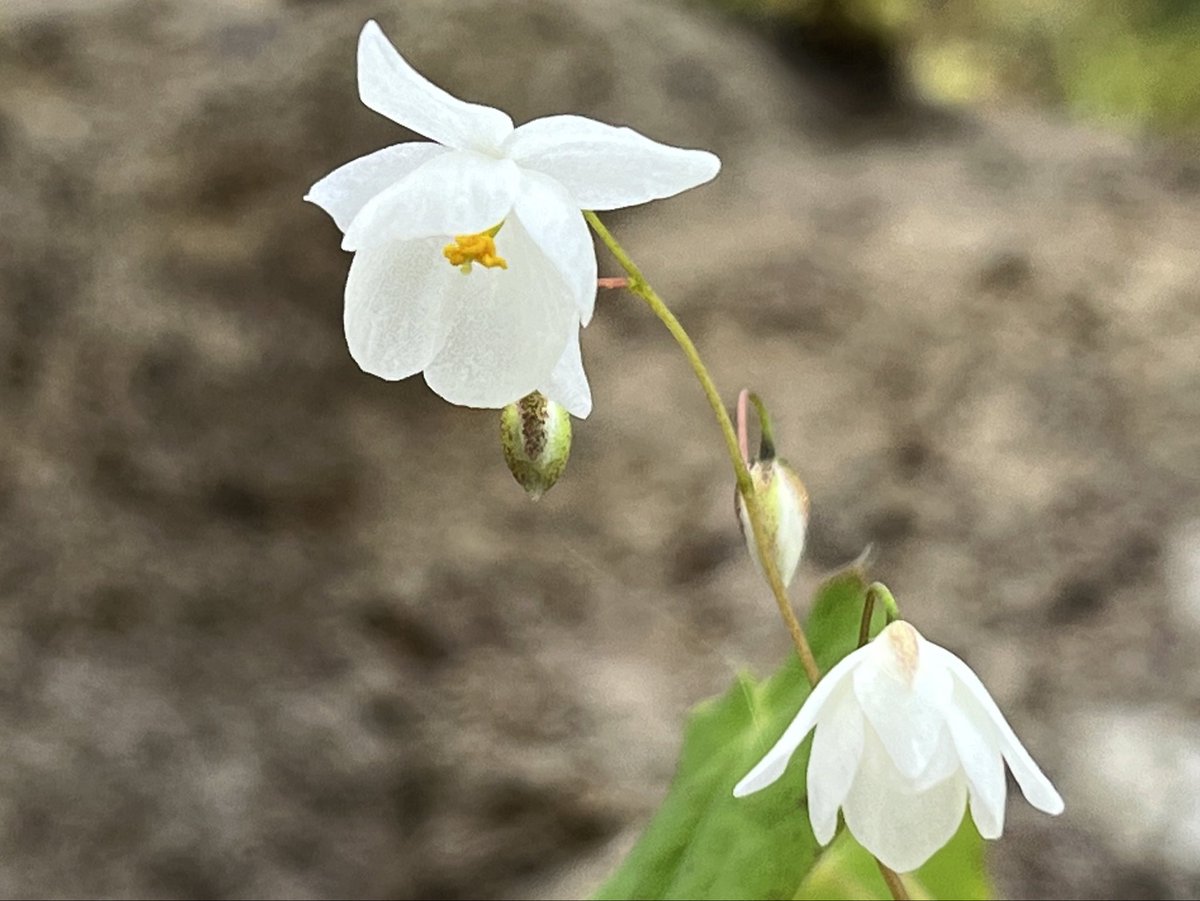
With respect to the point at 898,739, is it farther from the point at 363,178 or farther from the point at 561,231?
the point at 363,178

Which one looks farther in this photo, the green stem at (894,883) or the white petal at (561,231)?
the green stem at (894,883)

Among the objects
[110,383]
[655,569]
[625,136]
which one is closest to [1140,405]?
[655,569]

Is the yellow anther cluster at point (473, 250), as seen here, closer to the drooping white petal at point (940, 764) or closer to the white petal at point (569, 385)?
the white petal at point (569, 385)

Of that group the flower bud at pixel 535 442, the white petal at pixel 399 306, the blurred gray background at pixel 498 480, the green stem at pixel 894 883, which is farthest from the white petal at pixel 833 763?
the blurred gray background at pixel 498 480

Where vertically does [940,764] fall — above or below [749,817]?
above

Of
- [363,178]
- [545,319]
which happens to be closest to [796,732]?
[545,319]

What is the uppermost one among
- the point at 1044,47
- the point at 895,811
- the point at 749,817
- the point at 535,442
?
the point at 535,442
